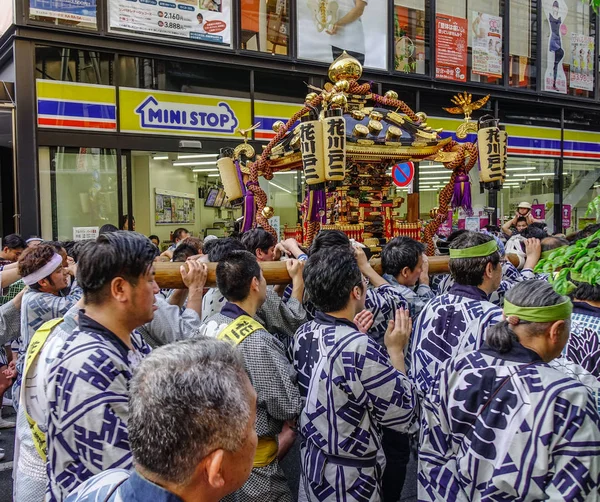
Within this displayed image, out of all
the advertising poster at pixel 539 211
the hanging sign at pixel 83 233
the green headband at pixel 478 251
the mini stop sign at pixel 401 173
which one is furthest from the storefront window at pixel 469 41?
the green headband at pixel 478 251

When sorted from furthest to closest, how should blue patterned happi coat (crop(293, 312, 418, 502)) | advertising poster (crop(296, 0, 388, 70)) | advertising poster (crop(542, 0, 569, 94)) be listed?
advertising poster (crop(542, 0, 569, 94))
advertising poster (crop(296, 0, 388, 70))
blue patterned happi coat (crop(293, 312, 418, 502))

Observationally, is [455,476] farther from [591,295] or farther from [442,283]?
[442,283]

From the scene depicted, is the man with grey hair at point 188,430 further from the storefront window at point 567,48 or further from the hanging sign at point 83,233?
the storefront window at point 567,48

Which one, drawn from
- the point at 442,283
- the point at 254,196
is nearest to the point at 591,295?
the point at 442,283

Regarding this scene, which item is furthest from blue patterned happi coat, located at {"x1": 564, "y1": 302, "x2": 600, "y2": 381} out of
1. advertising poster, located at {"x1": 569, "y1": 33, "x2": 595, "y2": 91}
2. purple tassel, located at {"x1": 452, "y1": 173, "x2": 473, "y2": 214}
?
advertising poster, located at {"x1": 569, "y1": 33, "x2": 595, "y2": 91}

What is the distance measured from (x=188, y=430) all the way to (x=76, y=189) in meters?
9.43

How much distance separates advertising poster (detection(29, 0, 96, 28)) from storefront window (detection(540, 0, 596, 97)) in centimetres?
1137

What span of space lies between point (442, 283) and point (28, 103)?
25.9 feet

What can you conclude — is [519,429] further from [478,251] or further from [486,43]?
[486,43]

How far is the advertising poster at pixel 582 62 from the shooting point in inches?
598

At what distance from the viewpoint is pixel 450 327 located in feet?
9.02

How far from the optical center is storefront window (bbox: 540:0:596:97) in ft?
47.9

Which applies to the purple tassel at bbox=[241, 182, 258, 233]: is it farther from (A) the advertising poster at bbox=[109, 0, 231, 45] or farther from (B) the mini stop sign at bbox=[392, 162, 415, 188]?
(A) the advertising poster at bbox=[109, 0, 231, 45]

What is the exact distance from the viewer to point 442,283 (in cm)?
438
